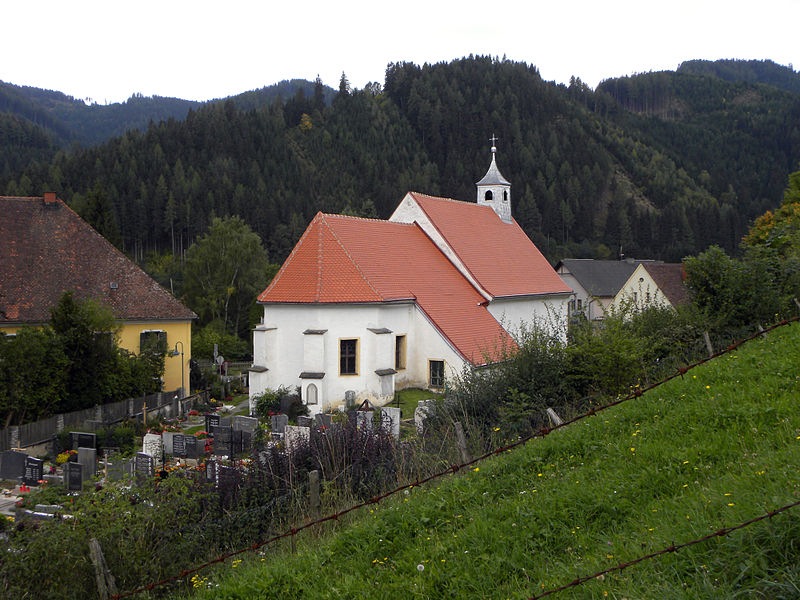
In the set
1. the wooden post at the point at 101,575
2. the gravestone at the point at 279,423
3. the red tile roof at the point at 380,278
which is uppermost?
the red tile roof at the point at 380,278

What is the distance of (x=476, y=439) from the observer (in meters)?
10.3

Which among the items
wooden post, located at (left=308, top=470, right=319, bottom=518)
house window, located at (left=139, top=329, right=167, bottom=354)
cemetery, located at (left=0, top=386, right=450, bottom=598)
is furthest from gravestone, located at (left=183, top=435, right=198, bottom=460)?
wooden post, located at (left=308, top=470, right=319, bottom=518)

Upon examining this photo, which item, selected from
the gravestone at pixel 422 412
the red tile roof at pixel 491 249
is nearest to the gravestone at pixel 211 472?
the gravestone at pixel 422 412

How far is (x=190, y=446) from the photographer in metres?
18.4

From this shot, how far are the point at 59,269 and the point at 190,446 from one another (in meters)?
14.6

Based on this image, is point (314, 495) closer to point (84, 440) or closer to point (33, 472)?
point (33, 472)

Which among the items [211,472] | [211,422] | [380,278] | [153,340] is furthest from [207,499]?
[153,340]

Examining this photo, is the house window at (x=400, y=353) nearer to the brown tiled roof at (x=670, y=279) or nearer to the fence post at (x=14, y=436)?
the fence post at (x=14, y=436)

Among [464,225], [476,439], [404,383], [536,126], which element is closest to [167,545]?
[476,439]

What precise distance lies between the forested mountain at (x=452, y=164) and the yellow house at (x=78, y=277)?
59.4 meters

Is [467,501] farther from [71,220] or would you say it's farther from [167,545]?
[71,220]

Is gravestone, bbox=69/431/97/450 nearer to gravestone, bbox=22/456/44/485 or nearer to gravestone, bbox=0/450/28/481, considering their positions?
gravestone, bbox=0/450/28/481

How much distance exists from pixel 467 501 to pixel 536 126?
13453cm

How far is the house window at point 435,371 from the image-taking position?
26.2 m
